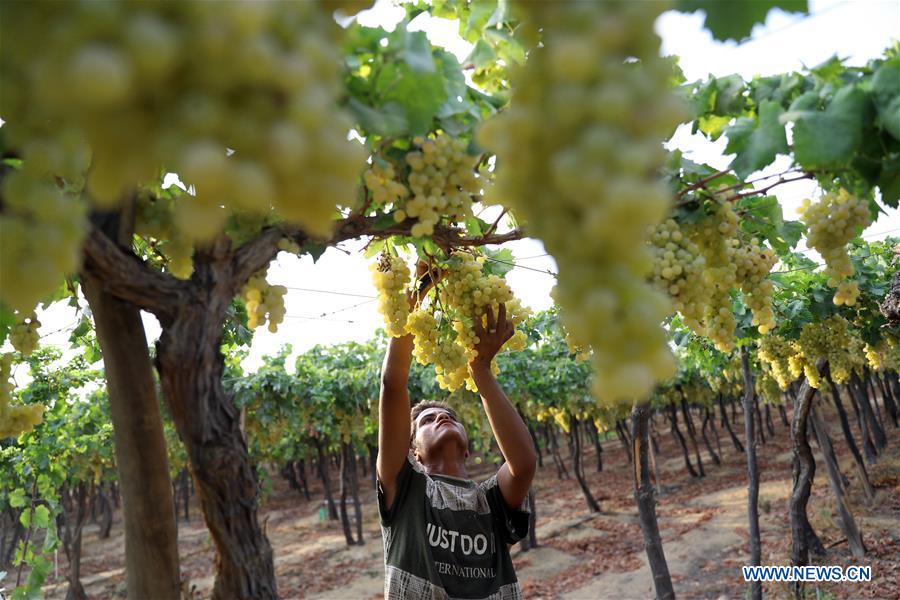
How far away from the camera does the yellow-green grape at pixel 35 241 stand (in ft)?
3.34

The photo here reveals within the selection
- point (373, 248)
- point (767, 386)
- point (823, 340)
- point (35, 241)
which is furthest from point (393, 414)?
point (767, 386)

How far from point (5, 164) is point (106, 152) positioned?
3.74 feet

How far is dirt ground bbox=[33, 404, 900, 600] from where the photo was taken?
986 cm

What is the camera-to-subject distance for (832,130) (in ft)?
5.51

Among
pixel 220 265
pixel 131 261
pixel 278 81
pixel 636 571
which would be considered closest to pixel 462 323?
pixel 220 265

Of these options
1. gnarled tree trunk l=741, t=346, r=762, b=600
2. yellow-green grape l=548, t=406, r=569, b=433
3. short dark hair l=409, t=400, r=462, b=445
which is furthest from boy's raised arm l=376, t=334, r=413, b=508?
yellow-green grape l=548, t=406, r=569, b=433

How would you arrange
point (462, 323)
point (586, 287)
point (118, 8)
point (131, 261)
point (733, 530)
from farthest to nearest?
1. point (733, 530)
2. point (462, 323)
3. point (131, 261)
4. point (586, 287)
5. point (118, 8)

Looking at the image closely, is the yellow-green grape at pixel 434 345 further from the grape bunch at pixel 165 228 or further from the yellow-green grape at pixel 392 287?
the grape bunch at pixel 165 228

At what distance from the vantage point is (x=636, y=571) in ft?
36.0

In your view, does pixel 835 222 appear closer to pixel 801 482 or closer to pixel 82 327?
pixel 82 327

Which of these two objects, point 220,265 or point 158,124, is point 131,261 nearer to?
point 220,265

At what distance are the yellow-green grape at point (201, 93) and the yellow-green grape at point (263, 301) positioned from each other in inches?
39.9

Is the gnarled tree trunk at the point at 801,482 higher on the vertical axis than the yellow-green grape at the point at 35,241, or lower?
lower

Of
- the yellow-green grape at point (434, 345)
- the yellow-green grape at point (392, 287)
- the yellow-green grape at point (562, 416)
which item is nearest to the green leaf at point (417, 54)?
the yellow-green grape at point (392, 287)
